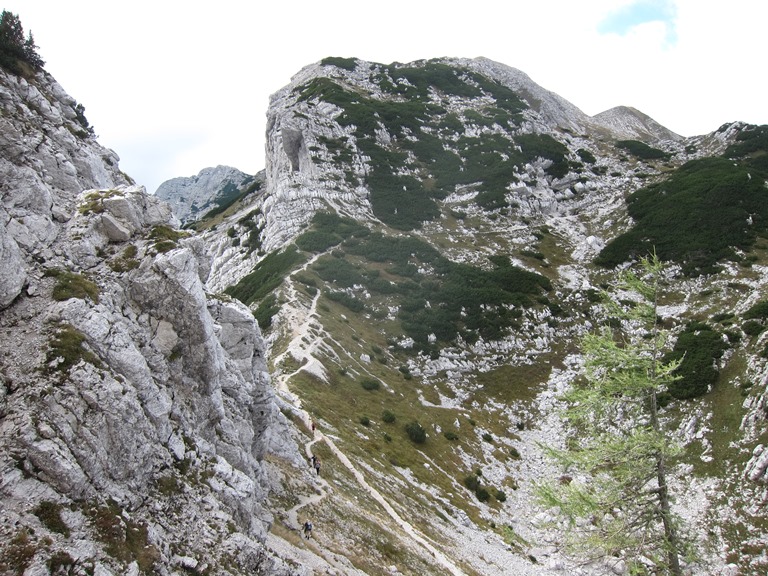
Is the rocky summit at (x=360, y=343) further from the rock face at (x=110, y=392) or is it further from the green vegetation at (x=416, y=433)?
the green vegetation at (x=416, y=433)

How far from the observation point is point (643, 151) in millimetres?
124062

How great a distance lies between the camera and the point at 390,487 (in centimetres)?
3597

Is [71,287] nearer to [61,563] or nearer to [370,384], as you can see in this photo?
[61,563]

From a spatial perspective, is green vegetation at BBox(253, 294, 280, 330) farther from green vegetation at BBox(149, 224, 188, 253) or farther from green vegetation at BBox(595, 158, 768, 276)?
green vegetation at BBox(595, 158, 768, 276)

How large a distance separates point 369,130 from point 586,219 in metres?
57.6

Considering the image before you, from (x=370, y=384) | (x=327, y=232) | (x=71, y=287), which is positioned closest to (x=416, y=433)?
(x=370, y=384)

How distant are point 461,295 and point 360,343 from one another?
21.9m

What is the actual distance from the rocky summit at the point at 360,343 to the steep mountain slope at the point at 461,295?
1.42ft

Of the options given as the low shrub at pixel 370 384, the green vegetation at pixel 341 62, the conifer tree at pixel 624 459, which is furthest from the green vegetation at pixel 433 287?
the green vegetation at pixel 341 62

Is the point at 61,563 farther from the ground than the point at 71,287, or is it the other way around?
the point at 71,287

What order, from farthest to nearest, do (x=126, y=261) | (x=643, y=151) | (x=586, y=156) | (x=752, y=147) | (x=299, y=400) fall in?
(x=643, y=151), (x=586, y=156), (x=752, y=147), (x=299, y=400), (x=126, y=261)

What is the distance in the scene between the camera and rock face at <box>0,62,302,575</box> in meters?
11.7

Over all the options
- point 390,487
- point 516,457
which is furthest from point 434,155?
point 390,487

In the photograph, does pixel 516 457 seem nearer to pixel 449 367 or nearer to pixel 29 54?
pixel 449 367
